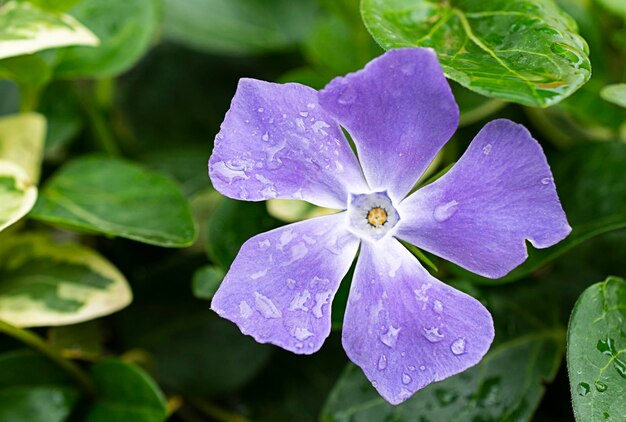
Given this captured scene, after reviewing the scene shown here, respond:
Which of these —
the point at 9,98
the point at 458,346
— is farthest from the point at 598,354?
the point at 9,98

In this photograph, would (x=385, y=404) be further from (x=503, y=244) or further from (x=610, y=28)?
(x=610, y=28)

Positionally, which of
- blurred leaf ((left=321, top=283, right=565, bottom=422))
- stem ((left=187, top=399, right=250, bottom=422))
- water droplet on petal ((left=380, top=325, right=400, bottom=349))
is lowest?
stem ((left=187, top=399, right=250, bottom=422))

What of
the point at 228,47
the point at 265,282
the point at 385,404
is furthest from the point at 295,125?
the point at 228,47

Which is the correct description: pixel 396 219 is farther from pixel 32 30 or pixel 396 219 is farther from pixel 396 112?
pixel 32 30

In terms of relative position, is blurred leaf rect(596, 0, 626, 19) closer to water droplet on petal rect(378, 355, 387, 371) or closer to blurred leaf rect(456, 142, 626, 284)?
blurred leaf rect(456, 142, 626, 284)

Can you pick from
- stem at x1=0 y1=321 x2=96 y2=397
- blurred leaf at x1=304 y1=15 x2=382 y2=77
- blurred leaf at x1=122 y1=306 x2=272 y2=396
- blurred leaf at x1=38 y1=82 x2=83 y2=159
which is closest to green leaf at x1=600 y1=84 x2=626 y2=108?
blurred leaf at x1=304 y1=15 x2=382 y2=77

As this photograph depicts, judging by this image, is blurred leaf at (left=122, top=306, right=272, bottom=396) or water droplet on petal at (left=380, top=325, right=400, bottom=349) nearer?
water droplet on petal at (left=380, top=325, right=400, bottom=349)
